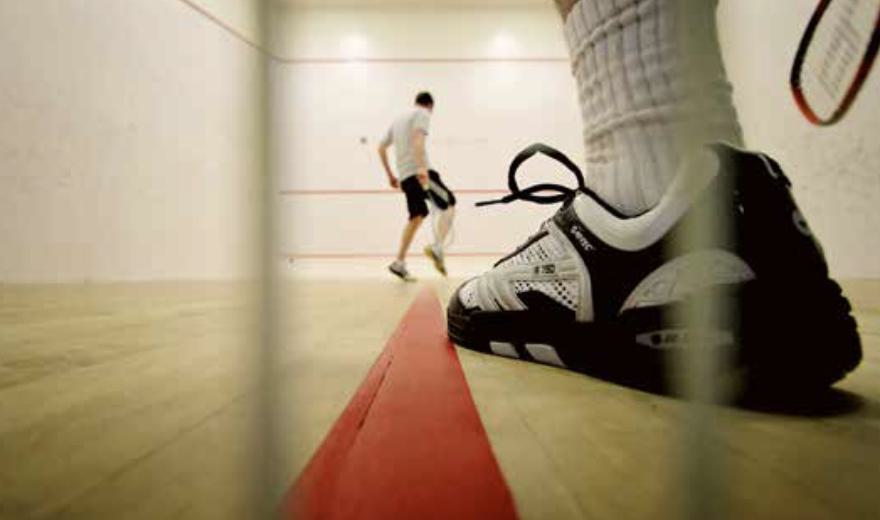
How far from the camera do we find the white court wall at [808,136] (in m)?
2.28

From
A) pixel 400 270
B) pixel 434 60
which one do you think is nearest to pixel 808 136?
pixel 400 270

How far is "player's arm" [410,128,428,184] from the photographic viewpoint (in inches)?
120

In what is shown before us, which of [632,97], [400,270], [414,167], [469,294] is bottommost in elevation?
[400,270]

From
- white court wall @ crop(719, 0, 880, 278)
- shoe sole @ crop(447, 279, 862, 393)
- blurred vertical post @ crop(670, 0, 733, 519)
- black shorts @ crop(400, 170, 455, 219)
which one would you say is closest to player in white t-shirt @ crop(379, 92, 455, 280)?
black shorts @ crop(400, 170, 455, 219)

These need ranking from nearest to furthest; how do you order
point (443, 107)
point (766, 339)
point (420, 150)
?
point (766, 339) < point (420, 150) < point (443, 107)

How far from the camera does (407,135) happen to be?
10.3 feet

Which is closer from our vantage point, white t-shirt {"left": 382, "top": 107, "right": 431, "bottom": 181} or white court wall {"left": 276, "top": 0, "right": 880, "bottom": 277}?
white t-shirt {"left": 382, "top": 107, "right": 431, "bottom": 181}

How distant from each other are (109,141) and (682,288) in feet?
9.85

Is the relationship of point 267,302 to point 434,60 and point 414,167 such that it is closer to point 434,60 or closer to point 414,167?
point 414,167

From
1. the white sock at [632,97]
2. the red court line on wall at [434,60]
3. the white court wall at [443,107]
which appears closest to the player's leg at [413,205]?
the white court wall at [443,107]

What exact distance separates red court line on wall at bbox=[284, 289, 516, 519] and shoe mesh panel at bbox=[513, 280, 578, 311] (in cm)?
12

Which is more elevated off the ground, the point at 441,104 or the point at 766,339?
the point at 441,104

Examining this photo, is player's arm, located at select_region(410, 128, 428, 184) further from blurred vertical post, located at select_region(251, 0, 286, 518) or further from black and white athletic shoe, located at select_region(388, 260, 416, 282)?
blurred vertical post, located at select_region(251, 0, 286, 518)

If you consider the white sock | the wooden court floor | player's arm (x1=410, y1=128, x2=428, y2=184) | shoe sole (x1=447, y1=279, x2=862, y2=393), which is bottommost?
the wooden court floor
